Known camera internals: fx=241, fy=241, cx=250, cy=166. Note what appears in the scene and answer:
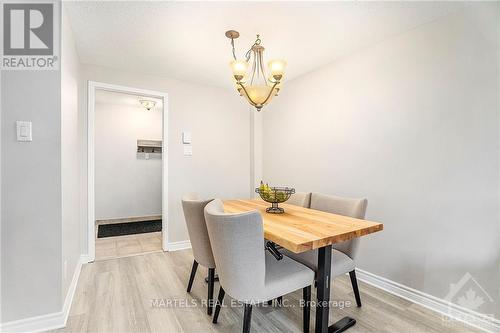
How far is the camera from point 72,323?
169cm

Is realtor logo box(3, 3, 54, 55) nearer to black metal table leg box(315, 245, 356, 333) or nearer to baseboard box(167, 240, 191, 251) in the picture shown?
black metal table leg box(315, 245, 356, 333)

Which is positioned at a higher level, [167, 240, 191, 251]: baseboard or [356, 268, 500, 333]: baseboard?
[356, 268, 500, 333]: baseboard

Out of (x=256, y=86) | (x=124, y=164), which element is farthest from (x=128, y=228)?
(x=256, y=86)

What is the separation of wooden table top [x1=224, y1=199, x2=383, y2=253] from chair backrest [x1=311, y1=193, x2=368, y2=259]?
0.24 metres

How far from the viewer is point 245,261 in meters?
1.30

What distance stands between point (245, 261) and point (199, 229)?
24.2 inches

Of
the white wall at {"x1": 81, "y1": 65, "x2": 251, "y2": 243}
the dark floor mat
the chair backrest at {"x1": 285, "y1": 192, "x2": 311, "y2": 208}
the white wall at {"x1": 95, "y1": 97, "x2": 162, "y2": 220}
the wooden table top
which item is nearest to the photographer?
the wooden table top

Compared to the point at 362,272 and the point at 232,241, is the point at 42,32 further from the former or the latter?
the point at 362,272

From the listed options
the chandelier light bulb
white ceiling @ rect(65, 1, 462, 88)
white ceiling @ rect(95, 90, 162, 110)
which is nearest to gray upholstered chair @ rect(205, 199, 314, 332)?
the chandelier light bulb

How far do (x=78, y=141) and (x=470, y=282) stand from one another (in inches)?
152

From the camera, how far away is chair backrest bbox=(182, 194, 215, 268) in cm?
178

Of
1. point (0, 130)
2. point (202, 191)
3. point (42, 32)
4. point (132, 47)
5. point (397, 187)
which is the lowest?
point (202, 191)

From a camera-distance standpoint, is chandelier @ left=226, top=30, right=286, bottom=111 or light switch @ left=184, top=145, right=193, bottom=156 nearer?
chandelier @ left=226, top=30, right=286, bottom=111

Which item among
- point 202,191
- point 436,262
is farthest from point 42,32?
point 436,262
